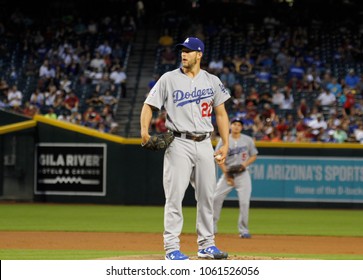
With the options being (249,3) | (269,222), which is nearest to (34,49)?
(249,3)

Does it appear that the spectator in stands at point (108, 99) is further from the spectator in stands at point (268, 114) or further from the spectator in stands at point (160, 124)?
the spectator in stands at point (268, 114)

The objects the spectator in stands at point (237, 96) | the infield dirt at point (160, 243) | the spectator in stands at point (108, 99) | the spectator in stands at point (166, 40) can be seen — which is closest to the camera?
the infield dirt at point (160, 243)

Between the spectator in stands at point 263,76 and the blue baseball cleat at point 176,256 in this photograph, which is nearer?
the blue baseball cleat at point 176,256

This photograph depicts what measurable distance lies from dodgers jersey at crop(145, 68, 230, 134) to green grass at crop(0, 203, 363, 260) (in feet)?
24.1

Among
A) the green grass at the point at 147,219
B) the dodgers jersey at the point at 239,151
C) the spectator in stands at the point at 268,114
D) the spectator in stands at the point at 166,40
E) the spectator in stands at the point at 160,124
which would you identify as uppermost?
the spectator in stands at the point at 166,40

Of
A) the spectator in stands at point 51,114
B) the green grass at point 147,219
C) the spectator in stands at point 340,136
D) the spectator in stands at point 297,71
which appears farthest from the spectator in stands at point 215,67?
the green grass at point 147,219

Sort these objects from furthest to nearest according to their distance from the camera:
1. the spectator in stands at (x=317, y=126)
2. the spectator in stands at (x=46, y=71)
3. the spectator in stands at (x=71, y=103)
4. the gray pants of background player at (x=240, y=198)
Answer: the spectator in stands at (x=46, y=71)
the spectator in stands at (x=71, y=103)
the spectator in stands at (x=317, y=126)
the gray pants of background player at (x=240, y=198)

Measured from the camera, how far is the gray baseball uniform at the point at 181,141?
879 centimetres

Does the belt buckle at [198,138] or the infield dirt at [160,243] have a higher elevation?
the belt buckle at [198,138]

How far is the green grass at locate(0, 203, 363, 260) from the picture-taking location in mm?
16484

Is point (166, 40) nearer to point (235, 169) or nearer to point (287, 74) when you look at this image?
point (287, 74)

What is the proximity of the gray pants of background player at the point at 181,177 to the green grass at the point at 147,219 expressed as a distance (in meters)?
7.16

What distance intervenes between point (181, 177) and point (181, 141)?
34 centimetres

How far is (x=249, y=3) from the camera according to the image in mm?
33250
